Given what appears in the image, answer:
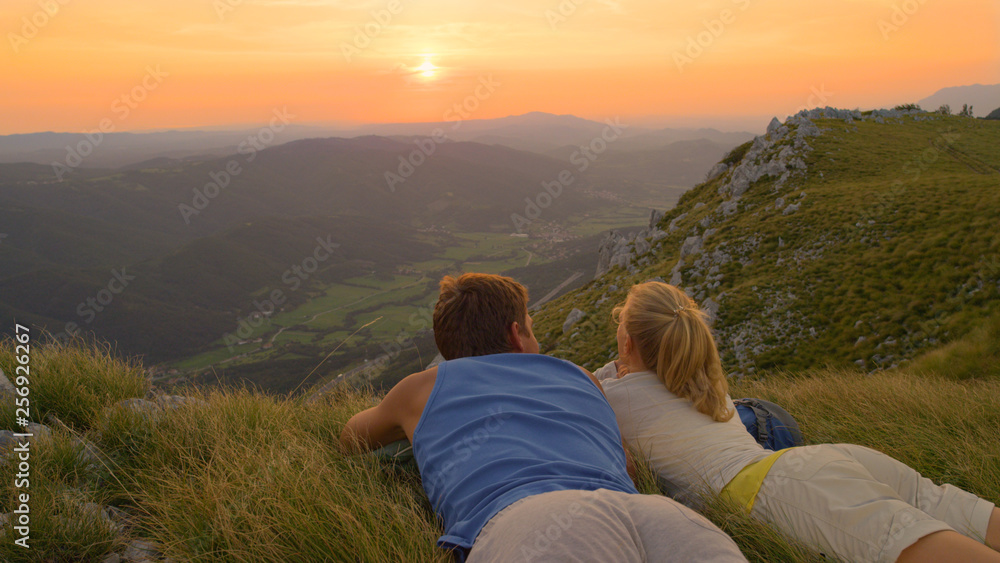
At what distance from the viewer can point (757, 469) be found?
274cm

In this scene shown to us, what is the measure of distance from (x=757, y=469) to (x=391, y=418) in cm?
227

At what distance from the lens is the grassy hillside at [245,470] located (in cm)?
230

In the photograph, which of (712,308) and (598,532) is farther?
(712,308)

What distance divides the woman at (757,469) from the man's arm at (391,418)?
5.17ft

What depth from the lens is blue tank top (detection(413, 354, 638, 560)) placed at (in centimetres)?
203

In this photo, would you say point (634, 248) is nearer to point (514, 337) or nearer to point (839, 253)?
point (839, 253)

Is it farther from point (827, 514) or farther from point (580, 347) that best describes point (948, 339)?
point (580, 347)

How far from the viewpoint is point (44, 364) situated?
4367mm

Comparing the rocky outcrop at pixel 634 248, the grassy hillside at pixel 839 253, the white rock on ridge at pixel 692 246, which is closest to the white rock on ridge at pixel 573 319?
the grassy hillside at pixel 839 253

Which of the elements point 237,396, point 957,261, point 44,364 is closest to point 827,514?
point 237,396

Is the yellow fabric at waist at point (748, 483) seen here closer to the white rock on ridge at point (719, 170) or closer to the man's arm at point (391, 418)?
the man's arm at point (391, 418)

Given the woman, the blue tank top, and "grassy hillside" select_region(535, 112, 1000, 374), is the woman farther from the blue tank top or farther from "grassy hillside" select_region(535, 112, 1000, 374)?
"grassy hillside" select_region(535, 112, 1000, 374)

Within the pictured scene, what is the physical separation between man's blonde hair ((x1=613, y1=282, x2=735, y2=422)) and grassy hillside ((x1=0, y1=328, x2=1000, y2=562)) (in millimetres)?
726

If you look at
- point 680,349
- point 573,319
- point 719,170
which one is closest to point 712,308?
point 573,319
